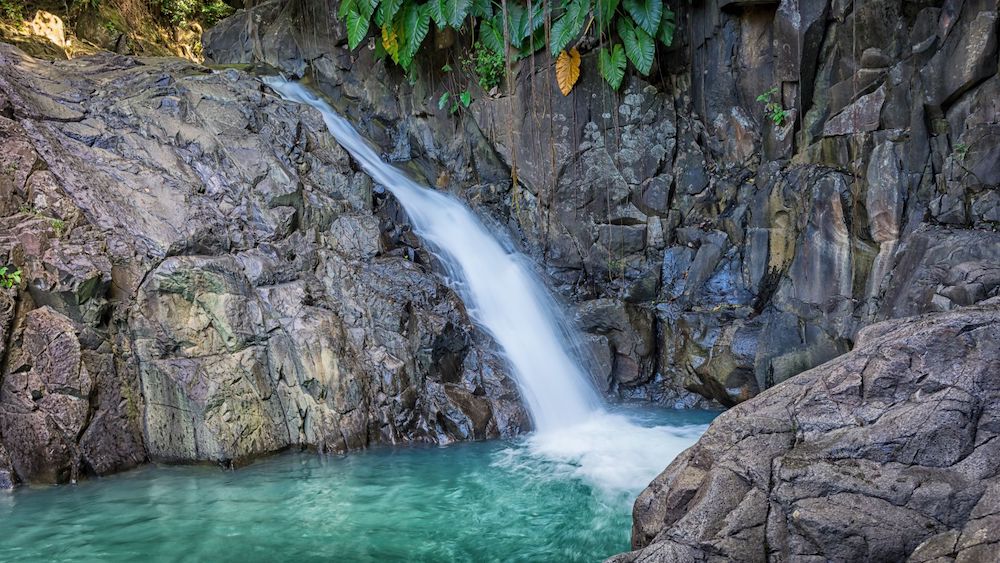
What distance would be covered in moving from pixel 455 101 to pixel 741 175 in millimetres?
4893

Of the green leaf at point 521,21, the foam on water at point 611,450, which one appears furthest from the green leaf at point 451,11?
the foam on water at point 611,450

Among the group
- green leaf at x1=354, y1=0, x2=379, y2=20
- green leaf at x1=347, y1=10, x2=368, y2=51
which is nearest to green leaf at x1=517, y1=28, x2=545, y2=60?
green leaf at x1=354, y1=0, x2=379, y2=20

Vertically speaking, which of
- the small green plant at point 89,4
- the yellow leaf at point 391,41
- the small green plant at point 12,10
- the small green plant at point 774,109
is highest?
the small green plant at point 89,4

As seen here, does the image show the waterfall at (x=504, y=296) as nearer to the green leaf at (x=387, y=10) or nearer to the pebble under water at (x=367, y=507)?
the pebble under water at (x=367, y=507)

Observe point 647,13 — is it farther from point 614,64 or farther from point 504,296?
point 504,296

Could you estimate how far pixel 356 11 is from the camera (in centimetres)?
1074

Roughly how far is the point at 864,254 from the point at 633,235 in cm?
330

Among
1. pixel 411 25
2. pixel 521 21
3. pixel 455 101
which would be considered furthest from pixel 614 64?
pixel 411 25

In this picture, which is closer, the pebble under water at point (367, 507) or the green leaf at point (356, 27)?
the pebble under water at point (367, 507)

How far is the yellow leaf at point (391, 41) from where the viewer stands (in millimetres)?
10836

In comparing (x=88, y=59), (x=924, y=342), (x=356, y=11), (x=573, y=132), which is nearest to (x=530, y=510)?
(x=924, y=342)

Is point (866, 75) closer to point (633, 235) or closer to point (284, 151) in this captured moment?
point (633, 235)

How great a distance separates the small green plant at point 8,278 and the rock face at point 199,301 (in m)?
0.09

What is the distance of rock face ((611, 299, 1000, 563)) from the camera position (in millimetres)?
3283
